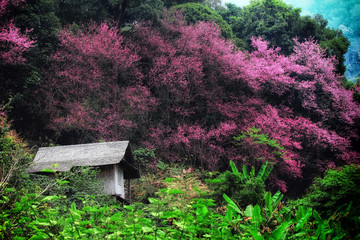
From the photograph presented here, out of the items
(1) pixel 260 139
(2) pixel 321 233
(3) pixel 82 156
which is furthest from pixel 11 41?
(2) pixel 321 233

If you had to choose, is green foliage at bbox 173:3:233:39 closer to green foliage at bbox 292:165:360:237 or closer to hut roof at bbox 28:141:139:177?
hut roof at bbox 28:141:139:177

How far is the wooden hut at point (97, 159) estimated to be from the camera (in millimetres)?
10492

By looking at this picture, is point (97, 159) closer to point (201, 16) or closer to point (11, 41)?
point (11, 41)

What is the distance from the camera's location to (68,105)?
14.5 m

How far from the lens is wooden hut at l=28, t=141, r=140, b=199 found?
10.5m

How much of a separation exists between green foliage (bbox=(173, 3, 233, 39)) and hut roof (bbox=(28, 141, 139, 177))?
37.5ft

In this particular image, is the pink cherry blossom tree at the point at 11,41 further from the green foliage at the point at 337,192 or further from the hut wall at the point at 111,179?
the green foliage at the point at 337,192

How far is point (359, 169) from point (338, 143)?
1374 centimetres

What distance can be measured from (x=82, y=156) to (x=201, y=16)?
43.5ft

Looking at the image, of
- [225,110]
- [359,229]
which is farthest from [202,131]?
[359,229]

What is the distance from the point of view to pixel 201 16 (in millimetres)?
19328

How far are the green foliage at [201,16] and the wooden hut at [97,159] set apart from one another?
450 inches

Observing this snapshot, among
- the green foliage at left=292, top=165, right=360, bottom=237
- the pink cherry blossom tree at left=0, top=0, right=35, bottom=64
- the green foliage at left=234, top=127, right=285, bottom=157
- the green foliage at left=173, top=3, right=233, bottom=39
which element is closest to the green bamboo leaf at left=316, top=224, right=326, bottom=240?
the green foliage at left=292, top=165, right=360, bottom=237

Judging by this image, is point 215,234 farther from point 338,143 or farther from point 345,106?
point 345,106
